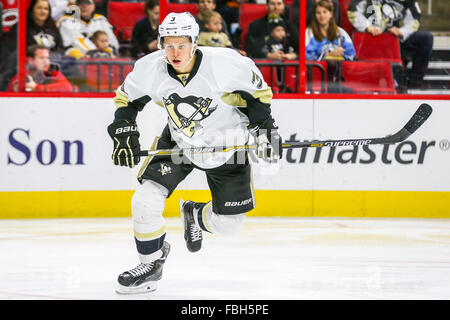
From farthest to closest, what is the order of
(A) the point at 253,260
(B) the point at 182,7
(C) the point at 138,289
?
1. (B) the point at 182,7
2. (A) the point at 253,260
3. (C) the point at 138,289

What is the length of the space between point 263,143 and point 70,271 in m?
1.08

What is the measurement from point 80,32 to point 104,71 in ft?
1.06

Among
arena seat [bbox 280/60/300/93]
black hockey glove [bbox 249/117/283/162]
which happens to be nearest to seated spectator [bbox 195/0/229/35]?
arena seat [bbox 280/60/300/93]

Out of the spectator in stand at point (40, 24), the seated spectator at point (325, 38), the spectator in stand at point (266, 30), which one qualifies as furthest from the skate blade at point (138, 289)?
the seated spectator at point (325, 38)

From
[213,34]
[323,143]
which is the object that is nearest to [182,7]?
[213,34]

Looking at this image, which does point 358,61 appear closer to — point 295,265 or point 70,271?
point 295,265

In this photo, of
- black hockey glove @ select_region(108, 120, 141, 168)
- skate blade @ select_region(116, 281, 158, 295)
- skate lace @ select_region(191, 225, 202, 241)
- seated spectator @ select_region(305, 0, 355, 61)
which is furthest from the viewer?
seated spectator @ select_region(305, 0, 355, 61)

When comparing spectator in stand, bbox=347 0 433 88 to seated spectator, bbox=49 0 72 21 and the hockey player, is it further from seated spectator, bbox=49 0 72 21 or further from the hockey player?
the hockey player

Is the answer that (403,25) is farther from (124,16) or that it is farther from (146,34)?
(124,16)

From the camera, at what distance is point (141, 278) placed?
3.56m

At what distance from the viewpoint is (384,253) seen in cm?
458

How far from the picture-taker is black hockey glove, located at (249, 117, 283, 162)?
12.3ft

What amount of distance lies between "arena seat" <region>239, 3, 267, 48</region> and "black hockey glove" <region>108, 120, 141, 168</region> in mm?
2508
